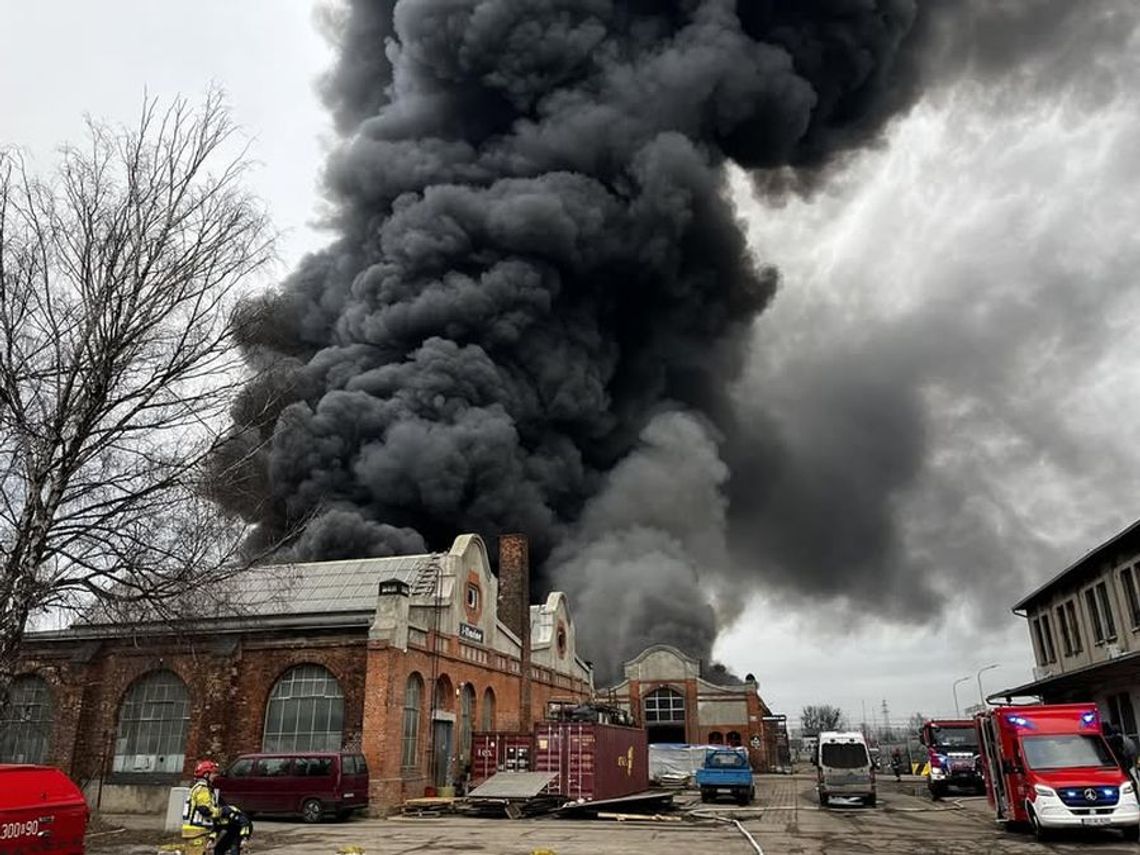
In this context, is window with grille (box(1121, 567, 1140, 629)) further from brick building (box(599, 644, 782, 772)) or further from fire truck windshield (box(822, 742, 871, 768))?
brick building (box(599, 644, 782, 772))

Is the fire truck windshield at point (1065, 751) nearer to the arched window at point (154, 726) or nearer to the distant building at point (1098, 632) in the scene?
the distant building at point (1098, 632)

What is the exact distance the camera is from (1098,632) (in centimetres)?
2347

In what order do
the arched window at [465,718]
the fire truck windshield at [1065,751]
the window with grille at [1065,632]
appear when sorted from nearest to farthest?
the fire truck windshield at [1065,751]
the arched window at [465,718]
the window with grille at [1065,632]

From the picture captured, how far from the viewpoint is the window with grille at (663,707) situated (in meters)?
42.7

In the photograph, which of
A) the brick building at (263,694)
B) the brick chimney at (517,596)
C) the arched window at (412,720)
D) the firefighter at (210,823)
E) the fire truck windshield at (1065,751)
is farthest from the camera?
the brick chimney at (517,596)

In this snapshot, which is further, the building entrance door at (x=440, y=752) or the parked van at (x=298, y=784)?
the building entrance door at (x=440, y=752)

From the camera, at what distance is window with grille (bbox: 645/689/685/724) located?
42656mm

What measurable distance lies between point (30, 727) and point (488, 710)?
39.2ft

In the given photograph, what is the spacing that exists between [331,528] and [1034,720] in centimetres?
2303

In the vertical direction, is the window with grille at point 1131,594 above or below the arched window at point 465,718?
above

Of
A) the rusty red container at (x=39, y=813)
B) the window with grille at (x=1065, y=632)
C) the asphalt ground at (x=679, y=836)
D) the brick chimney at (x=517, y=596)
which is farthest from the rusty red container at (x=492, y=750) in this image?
the window with grille at (x=1065, y=632)

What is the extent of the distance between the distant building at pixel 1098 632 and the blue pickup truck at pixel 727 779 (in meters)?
8.40

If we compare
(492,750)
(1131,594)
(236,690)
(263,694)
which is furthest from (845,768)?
(236,690)

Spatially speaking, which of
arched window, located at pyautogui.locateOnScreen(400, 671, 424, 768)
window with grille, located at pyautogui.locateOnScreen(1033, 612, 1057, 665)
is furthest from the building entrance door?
window with grille, located at pyautogui.locateOnScreen(1033, 612, 1057, 665)
